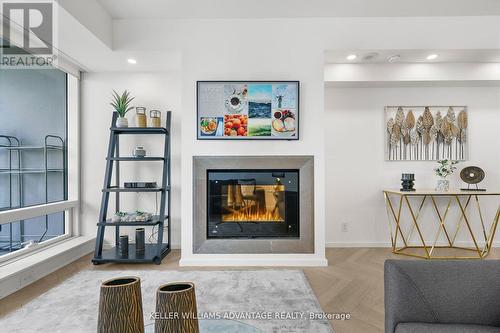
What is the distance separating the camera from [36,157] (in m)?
3.01

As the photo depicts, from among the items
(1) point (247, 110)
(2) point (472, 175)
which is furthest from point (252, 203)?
(2) point (472, 175)

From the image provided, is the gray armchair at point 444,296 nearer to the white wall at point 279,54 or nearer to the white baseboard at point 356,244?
the white wall at point 279,54

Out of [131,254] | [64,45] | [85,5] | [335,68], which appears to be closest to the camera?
[85,5]

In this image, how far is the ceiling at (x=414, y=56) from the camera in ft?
10.2

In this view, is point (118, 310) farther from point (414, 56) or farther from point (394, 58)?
point (414, 56)

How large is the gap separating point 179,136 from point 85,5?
5.40ft

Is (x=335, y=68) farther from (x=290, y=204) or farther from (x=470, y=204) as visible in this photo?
(x=470, y=204)

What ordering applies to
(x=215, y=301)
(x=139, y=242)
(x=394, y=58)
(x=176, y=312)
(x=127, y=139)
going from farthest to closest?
1. (x=127, y=139)
2. (x=394, y=58)
3. (x=139, y=242)
4. (x=215, y=301)
5. (x=176, y=312)

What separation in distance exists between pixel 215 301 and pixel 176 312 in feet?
4.70

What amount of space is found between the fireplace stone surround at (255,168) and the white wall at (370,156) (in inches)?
31.2

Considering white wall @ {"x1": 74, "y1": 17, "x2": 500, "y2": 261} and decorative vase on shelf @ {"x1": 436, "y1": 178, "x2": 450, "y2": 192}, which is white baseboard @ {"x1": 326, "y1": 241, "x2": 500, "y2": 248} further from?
decorative vase on shelf @ {"x1": 436, "y1": 178, "x2": 450, "y2": 192}

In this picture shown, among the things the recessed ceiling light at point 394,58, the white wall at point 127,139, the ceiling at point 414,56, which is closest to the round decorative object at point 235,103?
the white wall at point 127,139

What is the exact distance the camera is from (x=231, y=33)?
9.98 feet

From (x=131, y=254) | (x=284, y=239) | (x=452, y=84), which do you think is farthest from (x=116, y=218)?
(x=452, y=84)
